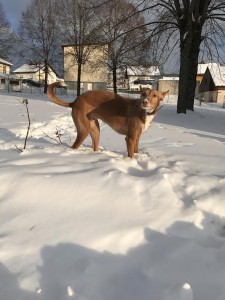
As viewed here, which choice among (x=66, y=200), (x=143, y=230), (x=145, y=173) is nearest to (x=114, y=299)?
(x=143, y=230)

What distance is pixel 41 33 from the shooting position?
1921 inches

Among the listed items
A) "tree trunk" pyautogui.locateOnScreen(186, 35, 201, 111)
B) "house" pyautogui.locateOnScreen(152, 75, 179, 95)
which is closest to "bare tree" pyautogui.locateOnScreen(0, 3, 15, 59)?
"house" pyautogui.locateOnScreen(152, 75, 179, 95)

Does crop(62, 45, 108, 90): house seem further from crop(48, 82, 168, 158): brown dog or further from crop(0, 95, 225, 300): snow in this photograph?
crop(0, 95, 225, 300): snow

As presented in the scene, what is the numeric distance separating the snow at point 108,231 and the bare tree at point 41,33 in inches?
1801

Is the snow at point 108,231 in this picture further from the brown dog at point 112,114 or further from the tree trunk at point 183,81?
the tree trunk at point 183,81

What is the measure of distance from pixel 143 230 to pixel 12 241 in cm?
107

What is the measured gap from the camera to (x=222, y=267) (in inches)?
98.0

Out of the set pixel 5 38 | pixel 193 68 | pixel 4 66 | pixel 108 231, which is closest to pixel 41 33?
pixel 5 38

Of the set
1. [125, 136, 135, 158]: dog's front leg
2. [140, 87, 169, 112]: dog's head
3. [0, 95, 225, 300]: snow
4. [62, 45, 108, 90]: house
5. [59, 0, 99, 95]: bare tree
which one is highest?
[59, 0, 99, 95]: bare tree

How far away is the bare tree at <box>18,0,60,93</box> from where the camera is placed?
154 feet

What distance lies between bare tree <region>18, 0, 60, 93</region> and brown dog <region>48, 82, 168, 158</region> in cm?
4328

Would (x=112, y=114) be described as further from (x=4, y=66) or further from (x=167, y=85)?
(x=4, y=66)

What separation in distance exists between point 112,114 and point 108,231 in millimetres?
3285

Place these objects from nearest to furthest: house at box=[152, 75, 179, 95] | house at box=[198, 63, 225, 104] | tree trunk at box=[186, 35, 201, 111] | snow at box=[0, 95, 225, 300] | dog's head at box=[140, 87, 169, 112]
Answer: snow at box=[0, 95, 225, 300], dog's head at box=[140, 87, 169, 112], tree trunk at box=[186, 35, 201, 111], house at box=[198, 63, 225, 104], house at box=[152, 75, 179, 95]
